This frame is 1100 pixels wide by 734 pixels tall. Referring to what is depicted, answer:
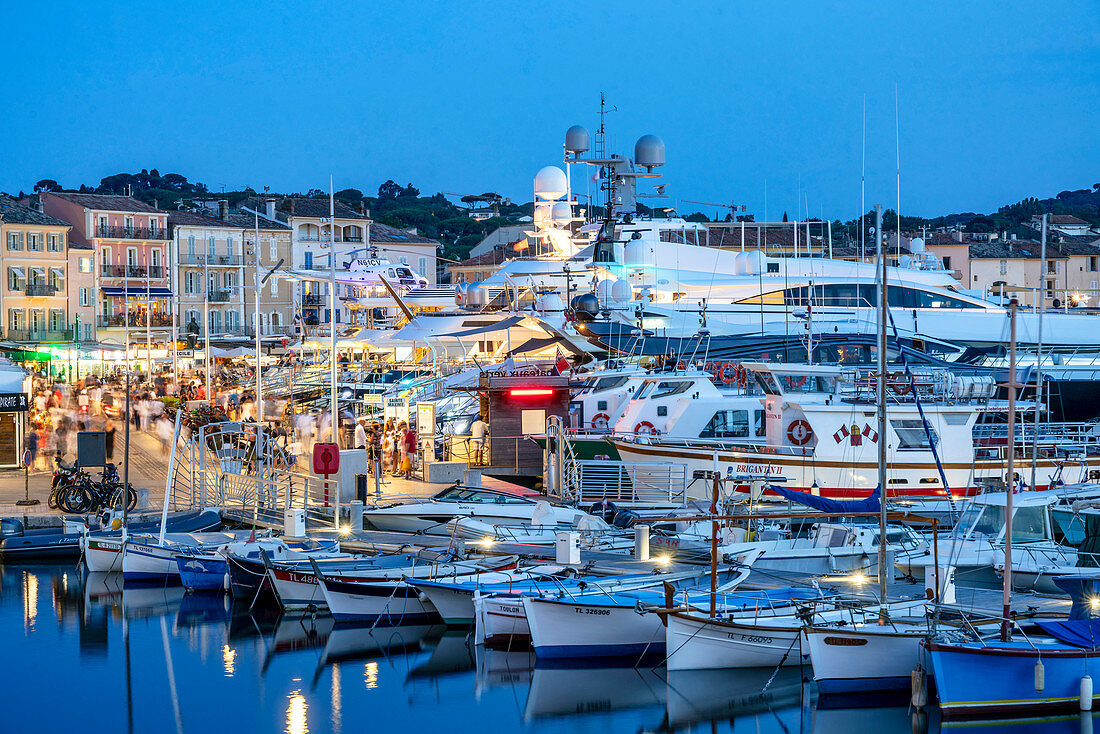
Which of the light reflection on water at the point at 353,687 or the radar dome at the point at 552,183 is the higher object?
the radar dome at the point at 552,183

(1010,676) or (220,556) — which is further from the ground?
(220,556)

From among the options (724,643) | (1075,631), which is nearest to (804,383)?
(724,643)

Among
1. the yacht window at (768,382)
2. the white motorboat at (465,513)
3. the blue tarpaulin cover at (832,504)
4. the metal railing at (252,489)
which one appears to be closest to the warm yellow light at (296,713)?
the metal railing at (252,489)

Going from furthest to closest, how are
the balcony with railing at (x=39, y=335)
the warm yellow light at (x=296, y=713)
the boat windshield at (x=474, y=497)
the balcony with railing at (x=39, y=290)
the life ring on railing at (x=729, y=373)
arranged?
the balcony with railing at (x=39, y=290) < the balcony with railing at (x=39, y=335) < the life ring on railing at (x=729, y=373) < the boat windshield at (x=474, y=497) < the warm yellow light at (x=296, y=713)

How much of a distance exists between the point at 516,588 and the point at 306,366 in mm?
34165

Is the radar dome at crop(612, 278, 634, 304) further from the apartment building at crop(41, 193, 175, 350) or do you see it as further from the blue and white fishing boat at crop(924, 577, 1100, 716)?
the blue and white fishing boat at crop(924, 577, 1100, 716)

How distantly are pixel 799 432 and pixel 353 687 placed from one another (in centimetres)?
1281

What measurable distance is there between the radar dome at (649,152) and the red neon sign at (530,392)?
24.9 meters

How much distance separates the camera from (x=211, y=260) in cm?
7469

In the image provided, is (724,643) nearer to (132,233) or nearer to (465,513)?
(465,513)

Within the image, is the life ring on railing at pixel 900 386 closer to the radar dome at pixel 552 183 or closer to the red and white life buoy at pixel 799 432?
the red and white life buoy at pixel 799 432

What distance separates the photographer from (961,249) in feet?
266

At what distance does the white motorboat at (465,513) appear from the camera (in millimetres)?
22531

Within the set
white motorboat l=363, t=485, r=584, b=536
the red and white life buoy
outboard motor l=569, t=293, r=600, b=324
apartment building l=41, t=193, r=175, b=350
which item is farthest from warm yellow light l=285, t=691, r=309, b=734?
apartment building l=41, t=193, r=175, b=350
